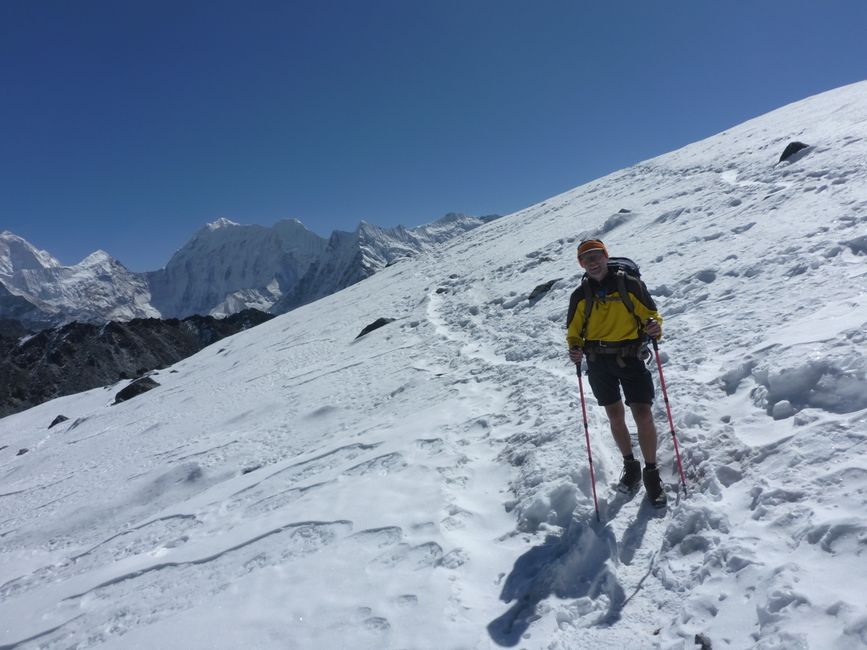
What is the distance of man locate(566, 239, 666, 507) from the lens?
5.16 meters

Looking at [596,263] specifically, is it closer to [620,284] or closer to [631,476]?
[620,284]

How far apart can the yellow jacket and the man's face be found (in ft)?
0.31

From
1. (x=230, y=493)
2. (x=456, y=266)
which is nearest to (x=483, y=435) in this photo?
(x=230, y=493)

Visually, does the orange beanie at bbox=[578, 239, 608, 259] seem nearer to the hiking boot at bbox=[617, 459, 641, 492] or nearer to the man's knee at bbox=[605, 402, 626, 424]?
the man's knee at bbox=[605, 402, 626, 424]

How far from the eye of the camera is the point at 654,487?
201 inches

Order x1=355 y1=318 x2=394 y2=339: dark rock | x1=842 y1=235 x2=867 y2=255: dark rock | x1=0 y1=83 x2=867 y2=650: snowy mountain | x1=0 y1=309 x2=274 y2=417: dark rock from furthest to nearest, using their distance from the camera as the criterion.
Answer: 1. x1=0 y1=309 x2=274 y2=417: dark rock
2. x1=355 y1=318 x2=394 y2=339: dark rock
3. x1=842 y1=235 x2=867 y2=255: dark rock
4. x1=0 y1=83 x2=867 y2=650: snowy mountain

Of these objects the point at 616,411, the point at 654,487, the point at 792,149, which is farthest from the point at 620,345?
the point at 792,149

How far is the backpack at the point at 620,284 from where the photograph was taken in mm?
5219

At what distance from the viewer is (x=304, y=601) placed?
5.20 m

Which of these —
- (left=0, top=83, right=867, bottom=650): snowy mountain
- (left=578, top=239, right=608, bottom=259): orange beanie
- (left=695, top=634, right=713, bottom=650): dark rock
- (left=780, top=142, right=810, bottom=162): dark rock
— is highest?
(left=780, top=142, right=810, bottom=162): dark rock

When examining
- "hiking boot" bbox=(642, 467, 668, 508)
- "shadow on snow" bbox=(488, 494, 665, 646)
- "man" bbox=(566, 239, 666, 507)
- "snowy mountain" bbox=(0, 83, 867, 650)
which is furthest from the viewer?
"man" bbox=(566, 239, 666, 507)

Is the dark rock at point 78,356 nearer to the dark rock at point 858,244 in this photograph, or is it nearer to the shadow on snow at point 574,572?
the shadow on snow at point 574,572

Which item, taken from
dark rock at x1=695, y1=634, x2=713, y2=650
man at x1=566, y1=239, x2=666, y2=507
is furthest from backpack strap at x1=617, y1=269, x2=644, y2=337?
dark rock at x1=695, y1=634, x2=713, y2=650

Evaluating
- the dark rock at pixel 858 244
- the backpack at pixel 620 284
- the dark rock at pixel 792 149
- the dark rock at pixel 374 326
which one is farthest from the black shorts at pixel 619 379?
the dark rock at pixel 792 149
